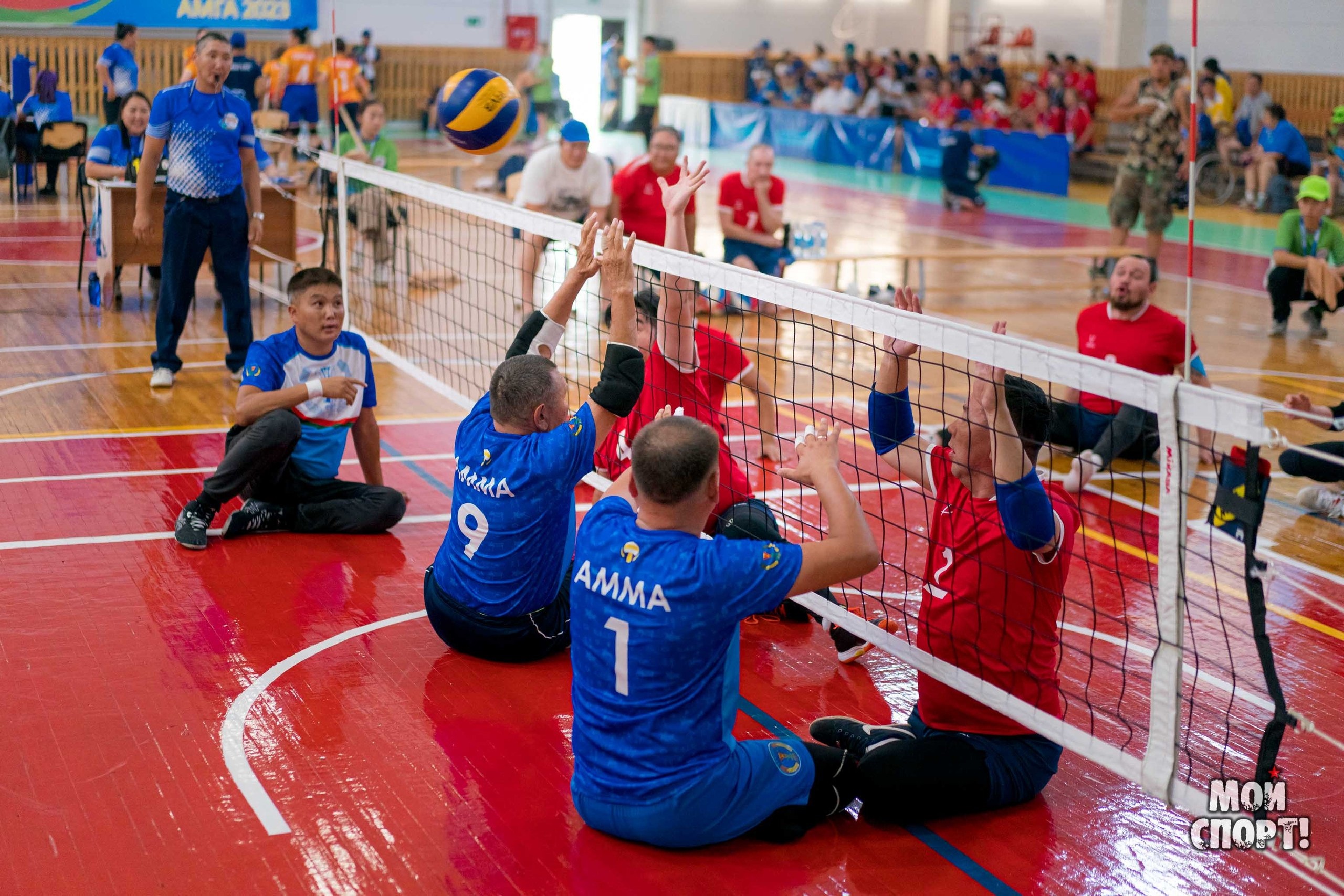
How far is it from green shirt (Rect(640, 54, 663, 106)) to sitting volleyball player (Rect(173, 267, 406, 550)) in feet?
78.4

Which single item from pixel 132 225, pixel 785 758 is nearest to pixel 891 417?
pixel 785 758

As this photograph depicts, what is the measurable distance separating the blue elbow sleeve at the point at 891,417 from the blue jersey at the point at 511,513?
0.99 meters

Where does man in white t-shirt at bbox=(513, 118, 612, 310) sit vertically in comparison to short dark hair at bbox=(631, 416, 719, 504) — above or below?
above

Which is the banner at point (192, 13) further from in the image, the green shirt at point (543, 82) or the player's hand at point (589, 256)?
the green shirt at point (543, 82)

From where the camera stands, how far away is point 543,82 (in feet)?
89.4

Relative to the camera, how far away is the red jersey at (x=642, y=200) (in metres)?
10.6

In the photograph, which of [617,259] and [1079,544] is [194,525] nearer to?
[617,259]

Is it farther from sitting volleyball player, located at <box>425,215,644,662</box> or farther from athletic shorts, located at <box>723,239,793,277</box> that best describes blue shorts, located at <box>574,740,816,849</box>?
athletic shorts, located at <box>723,239,793,277</box>

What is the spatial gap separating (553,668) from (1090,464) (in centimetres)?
371

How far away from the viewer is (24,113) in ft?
58.2

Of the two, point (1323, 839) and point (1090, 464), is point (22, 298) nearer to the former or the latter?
point (1090, 464)

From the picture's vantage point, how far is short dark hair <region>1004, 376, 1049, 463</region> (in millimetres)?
4059

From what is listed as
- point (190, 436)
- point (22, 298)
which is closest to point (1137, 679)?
point (190, 436)

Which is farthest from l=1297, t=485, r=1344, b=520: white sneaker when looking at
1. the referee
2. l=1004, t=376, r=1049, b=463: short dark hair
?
the referee
